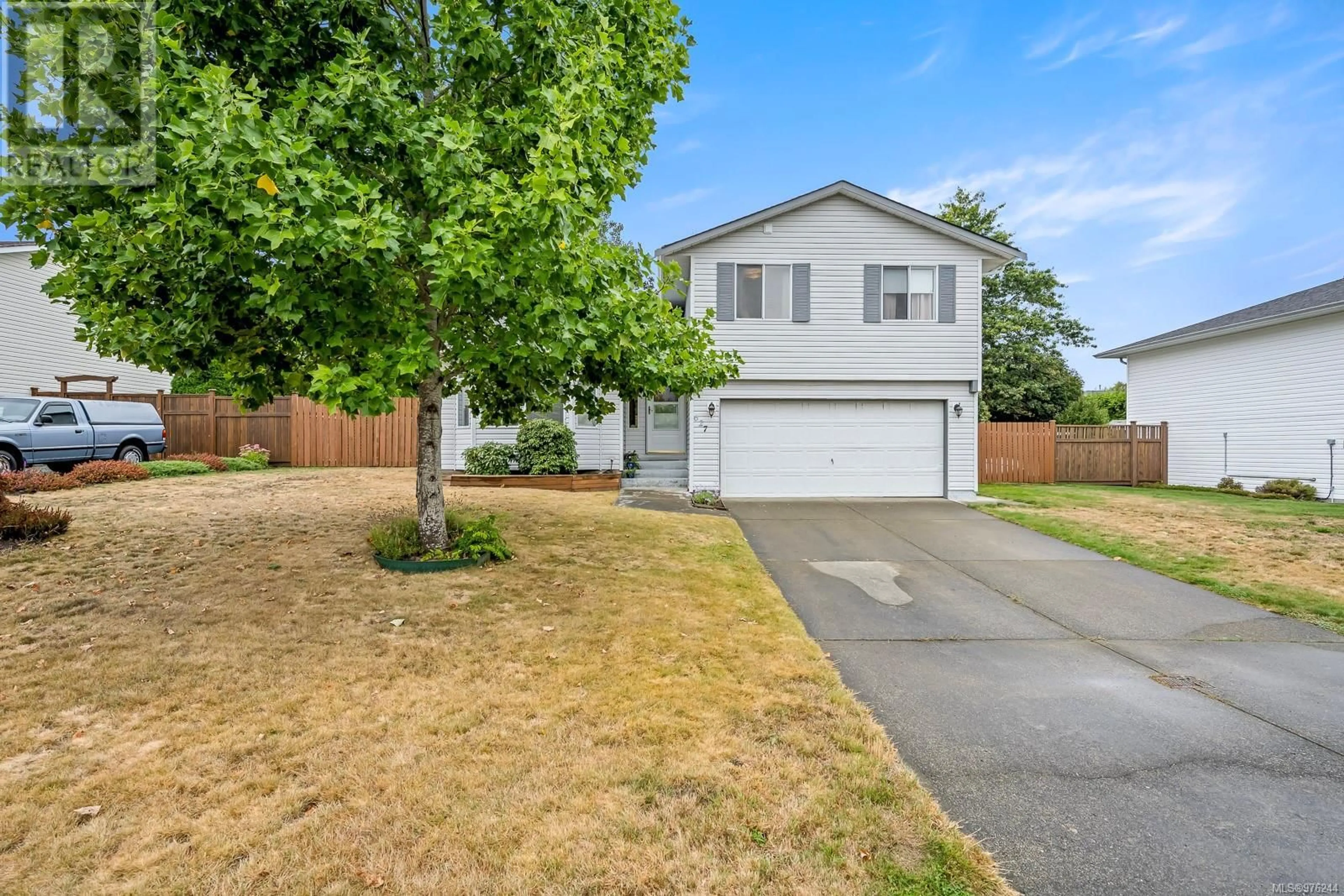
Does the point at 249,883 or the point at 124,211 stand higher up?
the point at 124,211

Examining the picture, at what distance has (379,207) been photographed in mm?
4035

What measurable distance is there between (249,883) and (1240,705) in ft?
17.9

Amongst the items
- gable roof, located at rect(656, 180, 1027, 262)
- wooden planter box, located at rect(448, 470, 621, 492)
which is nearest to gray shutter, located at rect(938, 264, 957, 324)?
gable roof, located at rect(656, 180, 1027, 262)

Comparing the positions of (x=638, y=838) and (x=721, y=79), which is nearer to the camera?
(x=638, y=838)

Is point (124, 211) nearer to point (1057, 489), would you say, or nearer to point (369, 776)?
point (369, 776)

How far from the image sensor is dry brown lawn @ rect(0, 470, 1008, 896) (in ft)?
6.96

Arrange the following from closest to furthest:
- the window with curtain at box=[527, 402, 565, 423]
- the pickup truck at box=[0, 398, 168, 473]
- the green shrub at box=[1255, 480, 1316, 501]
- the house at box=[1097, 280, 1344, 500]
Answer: the pickup truck at box=[0, 398, 168, 473] < the green shrub at box=[1255, 480, 1316, 501] < the house at box=[1097, 280, 1344, 500] < the window with curtain at box=[527, 402, 565, 423]

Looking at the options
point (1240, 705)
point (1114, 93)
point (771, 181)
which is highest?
point (771, 181)

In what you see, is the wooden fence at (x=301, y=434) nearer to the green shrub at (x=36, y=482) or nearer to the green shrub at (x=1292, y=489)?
the green shrub at (x=36, y=482)

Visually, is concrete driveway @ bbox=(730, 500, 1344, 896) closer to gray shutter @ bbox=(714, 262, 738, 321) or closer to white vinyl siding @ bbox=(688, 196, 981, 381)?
white vinyl siding @ bbox=(688, 196, 981, 381)

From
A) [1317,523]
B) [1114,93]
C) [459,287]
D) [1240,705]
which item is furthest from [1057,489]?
[459,287]

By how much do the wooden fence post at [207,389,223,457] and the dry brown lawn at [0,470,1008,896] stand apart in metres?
11.1

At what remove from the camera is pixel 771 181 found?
23.9m

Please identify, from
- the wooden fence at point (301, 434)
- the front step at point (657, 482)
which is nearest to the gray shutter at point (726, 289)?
the front step at point (657, 482)
